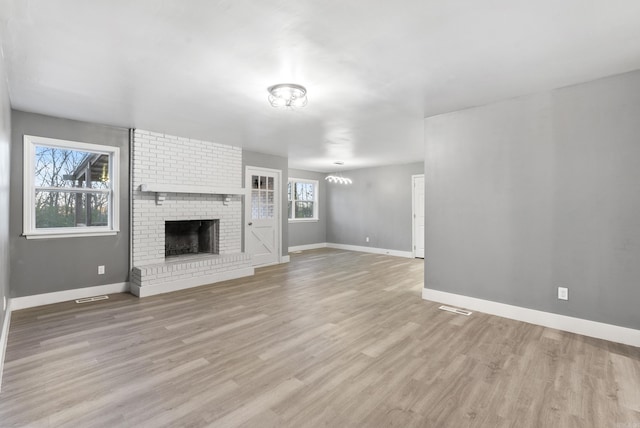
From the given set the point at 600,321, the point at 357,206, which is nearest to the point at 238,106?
the point at 600,321

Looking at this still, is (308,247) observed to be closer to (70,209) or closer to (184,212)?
(184,212)

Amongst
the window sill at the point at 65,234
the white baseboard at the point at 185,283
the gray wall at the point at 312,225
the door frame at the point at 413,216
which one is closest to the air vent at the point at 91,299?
the white baseboard at the point at 185,283

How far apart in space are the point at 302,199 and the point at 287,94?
20.5 feet

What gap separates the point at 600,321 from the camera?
295 cm

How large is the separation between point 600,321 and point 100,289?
601cm

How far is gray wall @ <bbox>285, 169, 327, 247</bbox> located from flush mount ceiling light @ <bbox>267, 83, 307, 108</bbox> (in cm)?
559

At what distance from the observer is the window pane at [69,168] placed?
161 inches

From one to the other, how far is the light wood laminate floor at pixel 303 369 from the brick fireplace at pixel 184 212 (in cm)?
94

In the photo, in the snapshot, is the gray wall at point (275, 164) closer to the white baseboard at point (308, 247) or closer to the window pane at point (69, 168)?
the white baseboard at point (308, 247)

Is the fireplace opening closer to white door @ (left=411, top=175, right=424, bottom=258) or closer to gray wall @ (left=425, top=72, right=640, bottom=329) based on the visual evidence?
gray wall @ (left=425, top=72, right=640, bottom=329)

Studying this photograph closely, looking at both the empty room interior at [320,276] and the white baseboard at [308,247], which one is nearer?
the empty room interior at [320,276]

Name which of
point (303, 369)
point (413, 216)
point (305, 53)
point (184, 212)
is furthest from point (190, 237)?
point (413, 216)

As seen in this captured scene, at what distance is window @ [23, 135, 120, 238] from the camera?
3.95 m

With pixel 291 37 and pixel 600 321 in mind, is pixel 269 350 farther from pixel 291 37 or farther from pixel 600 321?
pixel 600 321
